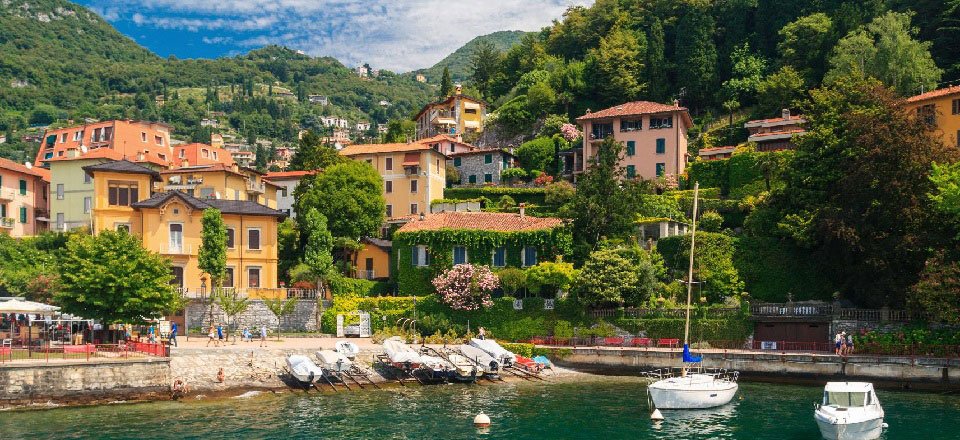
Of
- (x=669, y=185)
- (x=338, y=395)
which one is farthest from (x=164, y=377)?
(x=669, y=185)

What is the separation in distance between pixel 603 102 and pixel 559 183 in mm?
23817

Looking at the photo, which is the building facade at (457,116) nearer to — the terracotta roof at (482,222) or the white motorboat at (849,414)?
the terracotta roof at (482,222)

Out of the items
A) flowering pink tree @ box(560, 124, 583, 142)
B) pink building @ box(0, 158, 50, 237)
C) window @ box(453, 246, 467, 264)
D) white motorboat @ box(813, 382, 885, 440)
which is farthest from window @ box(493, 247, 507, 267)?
pink building @ box(0, 158, 50, 237)

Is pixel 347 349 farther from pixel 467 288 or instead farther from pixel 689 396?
pixel 689 396

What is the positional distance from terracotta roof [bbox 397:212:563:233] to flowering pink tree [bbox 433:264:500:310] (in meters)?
4.38

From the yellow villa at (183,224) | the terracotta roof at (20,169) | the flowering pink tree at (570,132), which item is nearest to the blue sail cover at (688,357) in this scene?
the yellow villa at (183,224)

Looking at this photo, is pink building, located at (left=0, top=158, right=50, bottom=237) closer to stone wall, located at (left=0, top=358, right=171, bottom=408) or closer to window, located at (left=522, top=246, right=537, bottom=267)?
stone wall, located at (left=0, top=358, right=171, bottom=408)

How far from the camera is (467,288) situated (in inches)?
2270

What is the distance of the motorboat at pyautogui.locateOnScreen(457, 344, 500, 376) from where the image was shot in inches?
1925

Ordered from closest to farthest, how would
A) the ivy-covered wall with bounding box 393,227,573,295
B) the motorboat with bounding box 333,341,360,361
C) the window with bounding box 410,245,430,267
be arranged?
the motorboat with bounding box 333,341,360,361
the ivy-covered wall with bounding box 393,227,573,295
the window with bounding box 410,245,430,267

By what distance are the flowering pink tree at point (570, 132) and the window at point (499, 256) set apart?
31033 millimetres

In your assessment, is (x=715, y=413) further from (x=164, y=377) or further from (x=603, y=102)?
(x=603, y=102)

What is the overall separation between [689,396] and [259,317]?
2879 cm

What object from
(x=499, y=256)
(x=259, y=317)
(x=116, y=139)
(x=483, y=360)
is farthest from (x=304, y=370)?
(x=116, y=139)
